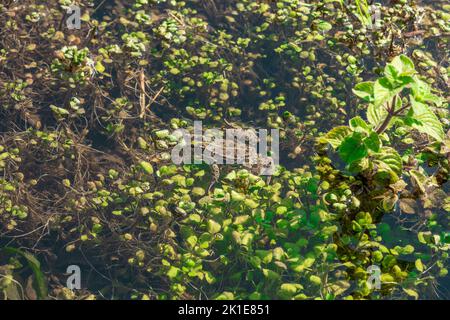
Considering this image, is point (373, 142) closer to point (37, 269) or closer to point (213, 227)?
point (213, 227)

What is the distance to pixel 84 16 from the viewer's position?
14.6 feet

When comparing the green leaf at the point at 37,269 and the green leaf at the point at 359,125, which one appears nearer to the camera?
the green leaf at the point at 359,125

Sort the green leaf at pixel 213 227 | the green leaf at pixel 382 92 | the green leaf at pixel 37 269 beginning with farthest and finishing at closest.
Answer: the green leaf at pixel 37 269 < the green leaf at pixel 213 227 < the green leaf at pixel 382 92

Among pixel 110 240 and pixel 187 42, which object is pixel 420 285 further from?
pixel 187 42

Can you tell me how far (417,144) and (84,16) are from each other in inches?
95.8

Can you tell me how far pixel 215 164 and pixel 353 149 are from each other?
42.2 inches

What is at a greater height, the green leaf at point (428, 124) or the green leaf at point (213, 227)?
the green leaf at point (428, 124)

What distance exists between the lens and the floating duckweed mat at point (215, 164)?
3.12 m

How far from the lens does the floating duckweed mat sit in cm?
312

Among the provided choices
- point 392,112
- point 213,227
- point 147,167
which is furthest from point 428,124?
point 147,167

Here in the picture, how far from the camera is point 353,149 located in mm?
2900

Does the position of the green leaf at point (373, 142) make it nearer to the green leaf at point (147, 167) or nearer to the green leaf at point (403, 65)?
the green leaf at point (403, 65)

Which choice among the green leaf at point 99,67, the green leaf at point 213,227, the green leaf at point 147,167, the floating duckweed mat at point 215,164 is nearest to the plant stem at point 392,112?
the floating duckweed mat at point 215,164
